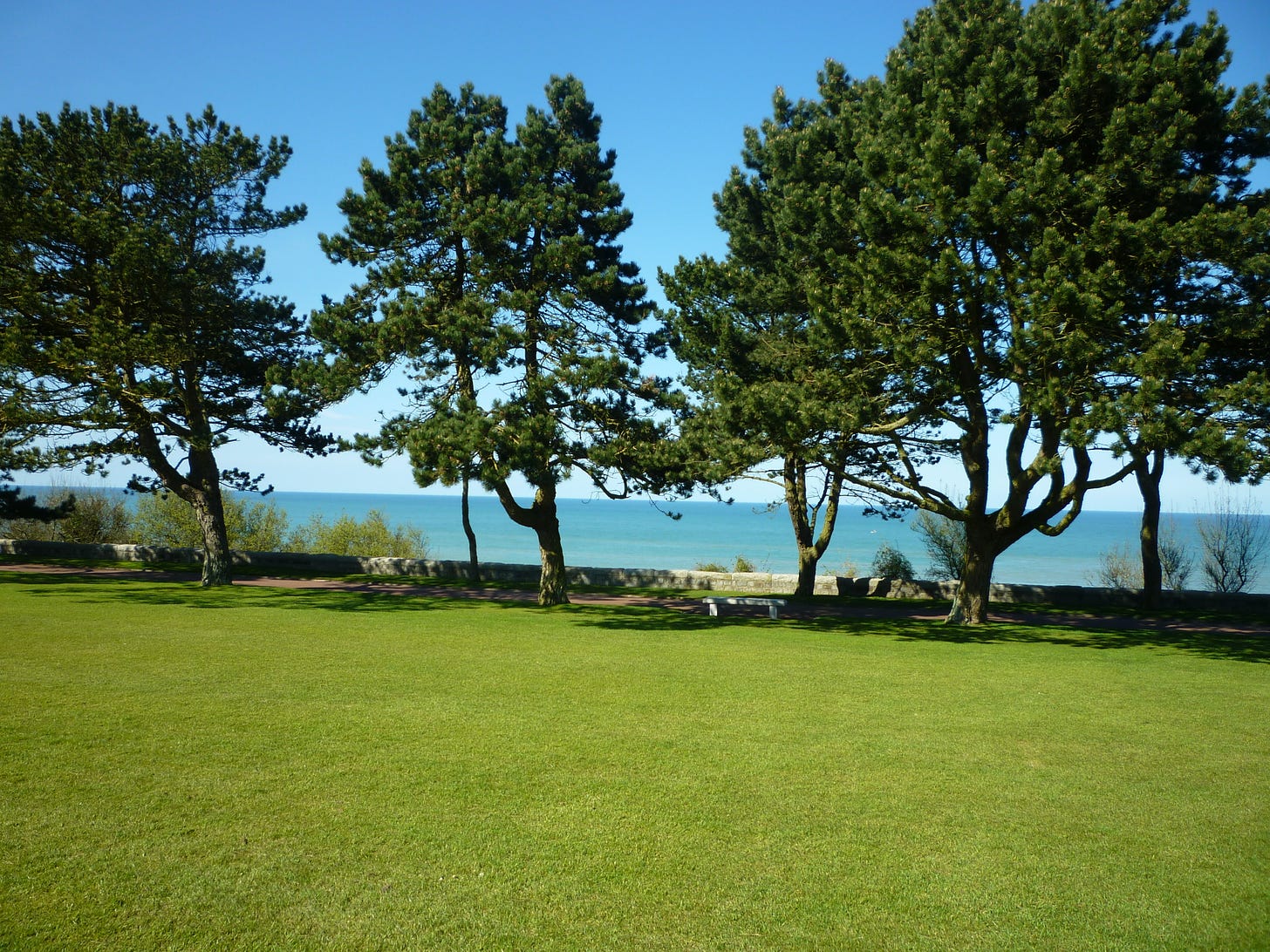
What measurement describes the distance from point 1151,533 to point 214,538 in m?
25.0

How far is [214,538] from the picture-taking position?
24.0 meters

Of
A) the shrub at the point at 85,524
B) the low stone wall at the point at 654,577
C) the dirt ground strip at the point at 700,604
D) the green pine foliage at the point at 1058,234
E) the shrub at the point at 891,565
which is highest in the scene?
the green pine foliage at the point at 1058,234

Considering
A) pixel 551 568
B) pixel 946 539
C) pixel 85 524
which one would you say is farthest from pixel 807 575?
pixel 85 524

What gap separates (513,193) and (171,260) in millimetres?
8188

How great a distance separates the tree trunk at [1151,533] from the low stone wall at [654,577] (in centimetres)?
53

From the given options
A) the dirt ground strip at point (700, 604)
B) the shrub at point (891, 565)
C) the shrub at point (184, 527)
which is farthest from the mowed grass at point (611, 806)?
the shrub at point (184, 527)

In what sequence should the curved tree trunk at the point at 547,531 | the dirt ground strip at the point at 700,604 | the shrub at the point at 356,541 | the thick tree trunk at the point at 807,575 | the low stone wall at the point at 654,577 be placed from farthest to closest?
1. the shrub at the point at 356,541
2. the thick tree trunk at the point at 807,575
3. the low stone wall at the point at 654,577
4. the curved tree trunk at the point at 547,531
5. the dirt ground strip at the point at 700,604

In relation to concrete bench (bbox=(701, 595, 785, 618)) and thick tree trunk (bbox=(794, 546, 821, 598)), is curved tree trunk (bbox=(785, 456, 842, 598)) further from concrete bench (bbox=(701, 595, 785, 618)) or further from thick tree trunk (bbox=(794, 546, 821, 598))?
concrete bench (bbox=(701, 595, 785, 618))

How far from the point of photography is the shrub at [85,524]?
3612 cm

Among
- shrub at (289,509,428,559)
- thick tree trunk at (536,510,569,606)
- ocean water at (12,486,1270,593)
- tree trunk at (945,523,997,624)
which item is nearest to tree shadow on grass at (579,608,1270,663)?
tree trunk at (945,523,997,624)

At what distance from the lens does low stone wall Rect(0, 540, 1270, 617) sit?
23656mm

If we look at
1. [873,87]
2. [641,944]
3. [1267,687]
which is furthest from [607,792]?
[873,87]

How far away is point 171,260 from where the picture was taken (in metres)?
20.8

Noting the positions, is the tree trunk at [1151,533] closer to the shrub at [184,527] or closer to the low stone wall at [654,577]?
the low stone wall at [654,577]
